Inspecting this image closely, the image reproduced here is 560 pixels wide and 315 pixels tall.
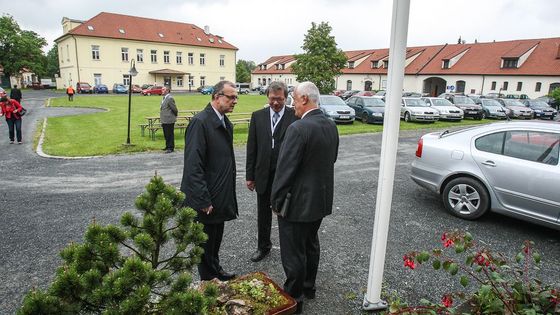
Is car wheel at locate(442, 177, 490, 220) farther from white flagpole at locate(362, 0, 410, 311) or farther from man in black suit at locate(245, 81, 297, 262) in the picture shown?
man in black suit at locate(245, 81, 297, 262)

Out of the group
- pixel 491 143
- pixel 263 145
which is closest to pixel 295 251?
pixel 263 145

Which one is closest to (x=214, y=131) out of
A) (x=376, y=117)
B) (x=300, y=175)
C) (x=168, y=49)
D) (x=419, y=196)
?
(x=300, y=175)

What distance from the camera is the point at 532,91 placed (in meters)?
41.9

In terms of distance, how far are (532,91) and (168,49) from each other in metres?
50.4

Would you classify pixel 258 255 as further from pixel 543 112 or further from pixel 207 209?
pixel 543 112

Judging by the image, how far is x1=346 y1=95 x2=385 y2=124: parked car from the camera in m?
18.9

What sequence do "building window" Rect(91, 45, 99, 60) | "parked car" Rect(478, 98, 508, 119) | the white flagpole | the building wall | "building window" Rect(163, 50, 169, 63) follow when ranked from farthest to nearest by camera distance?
"building window" Rect(163, 50, 169, 63) < "building window" Rect(91, 45, 99, 60) < the building wall < "parked car" Rect(478, 98, 508, 119) < the white flagpole

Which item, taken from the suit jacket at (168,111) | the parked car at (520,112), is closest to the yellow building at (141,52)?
the parked car at (520,112)

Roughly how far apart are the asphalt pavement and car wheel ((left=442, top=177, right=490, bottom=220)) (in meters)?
0.15

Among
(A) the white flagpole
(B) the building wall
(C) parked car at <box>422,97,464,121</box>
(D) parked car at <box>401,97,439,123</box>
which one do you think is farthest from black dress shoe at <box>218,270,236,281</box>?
(B) the building wall

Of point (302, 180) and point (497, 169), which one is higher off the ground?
point (302, 180)

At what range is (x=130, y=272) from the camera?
1672 millimetres

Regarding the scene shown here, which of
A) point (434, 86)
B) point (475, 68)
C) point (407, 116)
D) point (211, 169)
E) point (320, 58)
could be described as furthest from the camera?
point (434, 86)

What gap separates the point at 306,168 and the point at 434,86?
178 ft
